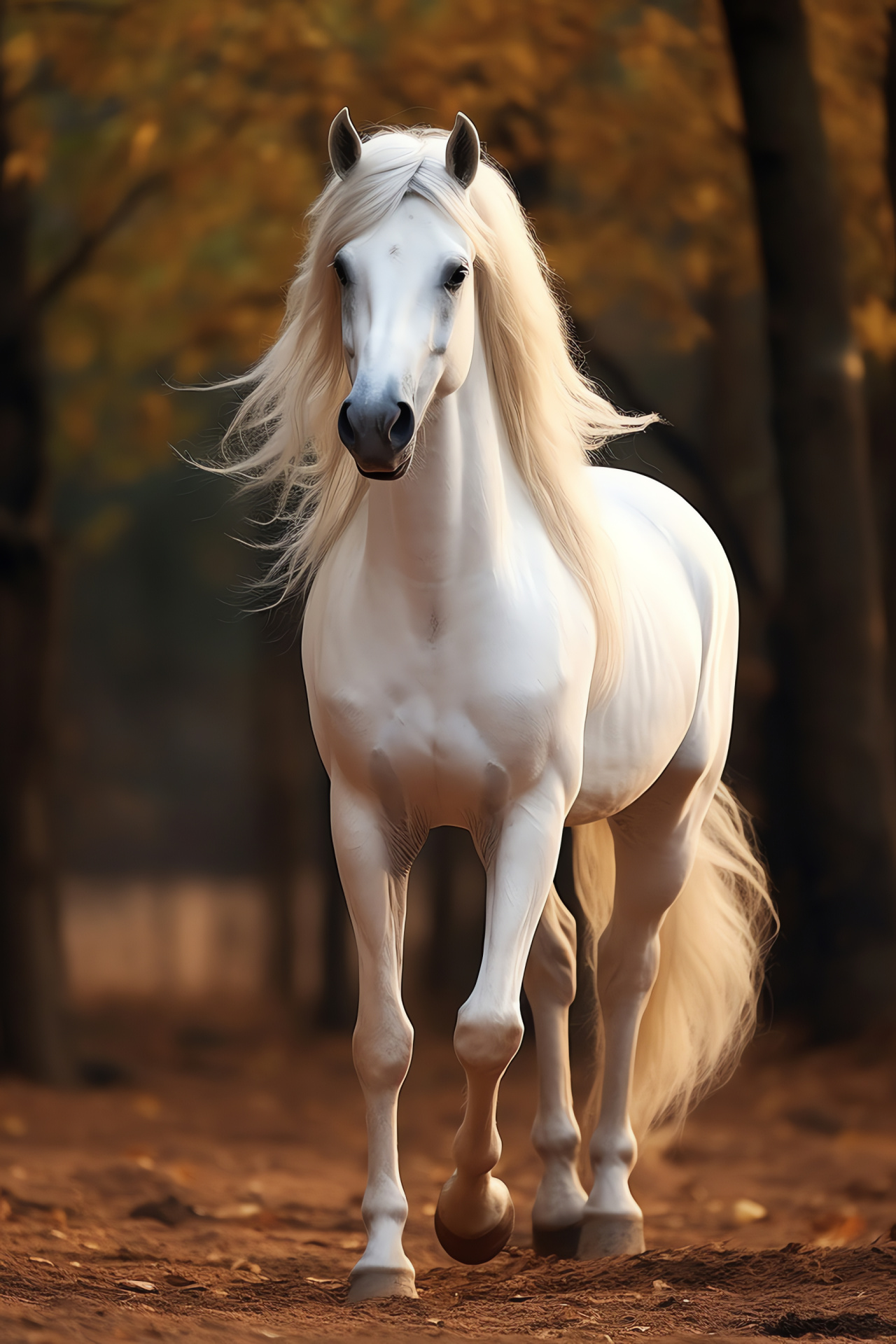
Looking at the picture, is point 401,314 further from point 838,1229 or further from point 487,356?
point 838,1229

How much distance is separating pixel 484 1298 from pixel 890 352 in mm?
6906

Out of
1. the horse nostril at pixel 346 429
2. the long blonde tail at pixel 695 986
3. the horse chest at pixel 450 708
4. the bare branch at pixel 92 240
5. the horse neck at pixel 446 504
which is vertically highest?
the horse nostril at pixel 346 429

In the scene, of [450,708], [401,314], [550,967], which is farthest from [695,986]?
[401,314]

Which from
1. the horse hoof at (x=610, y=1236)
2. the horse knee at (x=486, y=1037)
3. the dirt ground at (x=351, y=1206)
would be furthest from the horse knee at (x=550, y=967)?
the horse knee at (x=486, y=1037)

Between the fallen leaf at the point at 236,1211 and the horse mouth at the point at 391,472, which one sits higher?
the horse mouth at the point at 391,472

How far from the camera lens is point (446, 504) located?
3.71 metres

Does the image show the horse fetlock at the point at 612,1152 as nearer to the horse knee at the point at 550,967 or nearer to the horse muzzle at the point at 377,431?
the horse knee at the point at 550,967

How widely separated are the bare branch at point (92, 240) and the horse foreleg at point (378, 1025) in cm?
542

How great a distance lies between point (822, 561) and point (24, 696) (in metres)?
4.29

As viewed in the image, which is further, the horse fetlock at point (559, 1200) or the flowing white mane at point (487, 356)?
the horse fetlock at point (559, 1200)

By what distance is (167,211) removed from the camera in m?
9.02

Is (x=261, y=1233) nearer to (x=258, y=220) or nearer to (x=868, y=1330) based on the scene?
(x=868, y=1330)

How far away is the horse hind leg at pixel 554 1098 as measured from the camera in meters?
4.64

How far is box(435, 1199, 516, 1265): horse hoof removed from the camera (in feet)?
13.2
